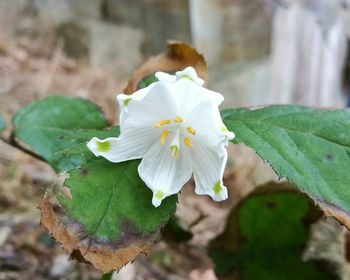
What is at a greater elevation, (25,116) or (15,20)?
(25,116)

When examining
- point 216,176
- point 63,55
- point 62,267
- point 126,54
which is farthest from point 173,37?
point 216,176

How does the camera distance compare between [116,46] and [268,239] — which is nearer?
[268,239]

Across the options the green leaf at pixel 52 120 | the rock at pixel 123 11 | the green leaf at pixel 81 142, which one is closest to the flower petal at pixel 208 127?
the green leaf at pixel 81 142

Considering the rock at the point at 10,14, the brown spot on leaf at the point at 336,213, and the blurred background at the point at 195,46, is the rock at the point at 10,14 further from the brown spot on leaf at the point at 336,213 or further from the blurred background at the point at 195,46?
the brown spot on leaf at the point at 336,213

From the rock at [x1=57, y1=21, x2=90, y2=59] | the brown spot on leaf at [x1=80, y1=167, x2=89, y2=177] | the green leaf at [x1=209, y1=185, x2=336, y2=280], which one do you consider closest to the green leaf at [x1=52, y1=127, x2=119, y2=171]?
the brown spot on leaf at [x1=80, y1=167, x2=89, y2=177]

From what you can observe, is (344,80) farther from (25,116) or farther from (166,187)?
(166,187)

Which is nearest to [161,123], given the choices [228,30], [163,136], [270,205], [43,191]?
[163,136]

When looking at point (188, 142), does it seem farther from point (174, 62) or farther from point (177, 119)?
point (174, 62)

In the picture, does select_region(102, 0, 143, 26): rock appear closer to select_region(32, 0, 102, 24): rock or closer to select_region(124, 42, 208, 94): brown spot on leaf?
select_region(32, 0, 102, 24): rock
